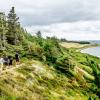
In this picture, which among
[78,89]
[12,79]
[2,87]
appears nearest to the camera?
[2,87]

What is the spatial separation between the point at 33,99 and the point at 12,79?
19.8 ft

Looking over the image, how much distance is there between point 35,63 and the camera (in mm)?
80250

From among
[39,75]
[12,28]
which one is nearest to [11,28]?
[12,28]

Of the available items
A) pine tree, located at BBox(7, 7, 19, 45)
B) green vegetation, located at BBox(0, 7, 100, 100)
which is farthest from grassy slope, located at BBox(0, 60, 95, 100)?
pine tree, located at BBox(7, 7, 19, 45)

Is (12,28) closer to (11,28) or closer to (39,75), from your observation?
(11,28)

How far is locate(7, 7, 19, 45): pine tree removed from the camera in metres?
95.6

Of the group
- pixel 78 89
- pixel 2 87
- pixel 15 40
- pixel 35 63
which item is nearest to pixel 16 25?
pixel 15 40

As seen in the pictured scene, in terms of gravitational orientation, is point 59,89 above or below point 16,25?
below

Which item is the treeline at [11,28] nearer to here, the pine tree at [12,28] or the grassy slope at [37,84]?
the pine tree at [12,28]

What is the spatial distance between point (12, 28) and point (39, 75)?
25430 mm

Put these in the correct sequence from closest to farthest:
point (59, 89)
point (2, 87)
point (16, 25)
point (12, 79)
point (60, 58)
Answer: point (2, 87) → point (12, 79) → point (59, 89) → point (60, 58) → point (16, 25)

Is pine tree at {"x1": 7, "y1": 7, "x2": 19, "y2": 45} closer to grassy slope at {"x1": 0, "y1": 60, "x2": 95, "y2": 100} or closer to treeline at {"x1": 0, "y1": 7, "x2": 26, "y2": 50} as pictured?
treeline at {"x1": 0, "y1": 7, "x2": 26, "y2": 50}

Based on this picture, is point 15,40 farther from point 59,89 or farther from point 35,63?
point 59,89

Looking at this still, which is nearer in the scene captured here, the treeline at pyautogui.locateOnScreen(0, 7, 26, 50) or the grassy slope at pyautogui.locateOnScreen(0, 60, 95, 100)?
the grassy slope at pyautogui.locateOnScreen(0, 60, 95, 100)
